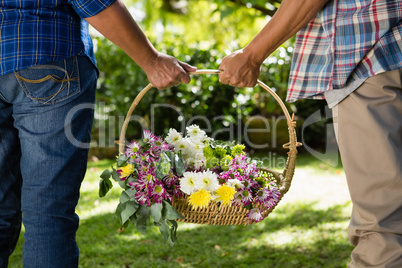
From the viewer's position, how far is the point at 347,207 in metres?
3.78

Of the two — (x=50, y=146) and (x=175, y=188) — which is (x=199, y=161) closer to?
(x=175, y=188)

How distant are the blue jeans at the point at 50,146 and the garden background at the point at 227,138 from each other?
1132 mm

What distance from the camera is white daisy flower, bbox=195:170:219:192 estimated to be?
6.08ft

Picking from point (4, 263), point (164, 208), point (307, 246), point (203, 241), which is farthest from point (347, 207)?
point (4, 263)

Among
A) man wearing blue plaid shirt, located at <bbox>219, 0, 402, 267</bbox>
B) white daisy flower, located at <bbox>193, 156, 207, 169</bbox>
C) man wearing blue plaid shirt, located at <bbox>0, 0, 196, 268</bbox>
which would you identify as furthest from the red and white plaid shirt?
man wearing blue plaid shirt, located at <bbox>0, 0, 196, 268</bbox>

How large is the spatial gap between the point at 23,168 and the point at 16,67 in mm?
357

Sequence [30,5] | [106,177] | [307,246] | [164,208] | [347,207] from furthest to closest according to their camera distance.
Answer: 1. [347,207]
2. [307,246]
3. [106,177]
4. [164,208]
5. [30,5]

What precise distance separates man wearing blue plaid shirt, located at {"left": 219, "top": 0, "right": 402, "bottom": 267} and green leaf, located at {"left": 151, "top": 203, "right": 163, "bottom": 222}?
2.30 ft

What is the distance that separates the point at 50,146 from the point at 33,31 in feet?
1.29

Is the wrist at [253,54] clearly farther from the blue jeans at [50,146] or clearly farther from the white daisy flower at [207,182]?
the blue jeans at [50,146]

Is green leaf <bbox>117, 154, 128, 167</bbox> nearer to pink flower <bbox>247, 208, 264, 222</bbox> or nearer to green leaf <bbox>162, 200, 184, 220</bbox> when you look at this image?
green leaf <bbox>162, 200, 184, 220</bbox>

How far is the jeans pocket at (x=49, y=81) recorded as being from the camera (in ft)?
5.24

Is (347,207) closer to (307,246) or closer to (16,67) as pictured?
(307,246)

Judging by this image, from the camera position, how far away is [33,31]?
1.59 meters
